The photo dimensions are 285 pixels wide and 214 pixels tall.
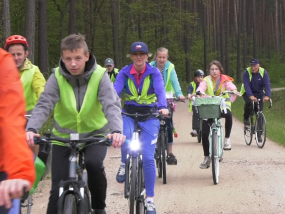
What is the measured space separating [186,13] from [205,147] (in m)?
38.2

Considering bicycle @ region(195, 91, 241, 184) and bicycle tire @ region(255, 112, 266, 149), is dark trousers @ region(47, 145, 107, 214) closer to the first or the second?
bicycle @ region(195, 91, 241, 184)

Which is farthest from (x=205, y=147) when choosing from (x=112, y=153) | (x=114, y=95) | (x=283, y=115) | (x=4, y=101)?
(x=283, y=115)

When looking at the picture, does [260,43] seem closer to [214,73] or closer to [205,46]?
[205,46]

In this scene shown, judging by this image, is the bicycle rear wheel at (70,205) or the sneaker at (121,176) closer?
the bicycle rear wheel at (70,205)

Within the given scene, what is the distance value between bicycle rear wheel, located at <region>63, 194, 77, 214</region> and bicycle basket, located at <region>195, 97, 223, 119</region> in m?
5.67

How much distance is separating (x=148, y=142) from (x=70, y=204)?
294cm

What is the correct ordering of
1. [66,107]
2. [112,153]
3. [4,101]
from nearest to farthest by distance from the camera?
[4,101] → [66,107] → [112,153]

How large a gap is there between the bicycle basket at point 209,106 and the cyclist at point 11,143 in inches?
285

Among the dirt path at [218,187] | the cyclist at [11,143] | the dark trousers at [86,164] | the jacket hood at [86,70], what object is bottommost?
the dirt path at [218,187]

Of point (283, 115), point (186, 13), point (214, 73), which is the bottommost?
point (283, 115)

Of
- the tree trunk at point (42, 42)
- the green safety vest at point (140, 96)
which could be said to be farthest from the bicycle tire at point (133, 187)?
the tree trunk at point (42, 42)

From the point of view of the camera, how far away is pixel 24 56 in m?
7.20

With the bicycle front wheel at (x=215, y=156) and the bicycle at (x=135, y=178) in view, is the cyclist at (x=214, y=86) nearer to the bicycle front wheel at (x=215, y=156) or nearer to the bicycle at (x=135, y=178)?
the bicycle front wheel at (x=215, y=156)

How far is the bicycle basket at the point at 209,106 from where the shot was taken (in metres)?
10.1
